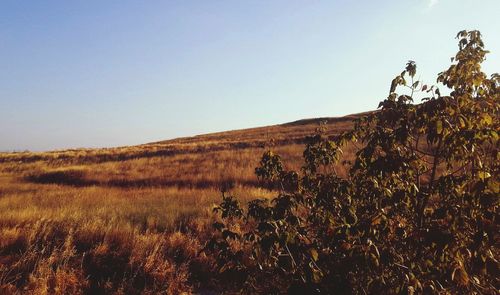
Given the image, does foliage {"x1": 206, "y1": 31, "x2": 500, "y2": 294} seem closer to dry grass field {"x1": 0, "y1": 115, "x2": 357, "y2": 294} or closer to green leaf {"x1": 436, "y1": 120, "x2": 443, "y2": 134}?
green leaf {"x1": 436, "y1": 120, "x2": 443, "y2": 134}

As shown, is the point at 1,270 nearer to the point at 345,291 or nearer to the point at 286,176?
the point at 286,176

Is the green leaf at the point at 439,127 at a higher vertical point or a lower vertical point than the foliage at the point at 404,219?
higher

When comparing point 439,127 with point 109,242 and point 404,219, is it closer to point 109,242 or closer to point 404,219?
point 404,219

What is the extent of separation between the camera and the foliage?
9.62 ft

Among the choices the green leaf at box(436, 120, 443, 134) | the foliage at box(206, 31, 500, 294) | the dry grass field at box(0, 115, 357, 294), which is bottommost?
the dry grass field at box(0, 115, 357, 294)

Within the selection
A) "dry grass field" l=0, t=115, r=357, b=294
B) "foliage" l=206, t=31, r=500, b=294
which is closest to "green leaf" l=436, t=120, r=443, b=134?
"foliage" l=206, t=31, r=500, b=294

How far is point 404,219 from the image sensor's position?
4.38 meters

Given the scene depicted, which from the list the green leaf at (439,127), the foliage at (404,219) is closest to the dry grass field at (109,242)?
the foliage at (404,219)

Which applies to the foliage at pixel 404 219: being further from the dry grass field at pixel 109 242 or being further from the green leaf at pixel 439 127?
the dry grass field at pixel 109 242

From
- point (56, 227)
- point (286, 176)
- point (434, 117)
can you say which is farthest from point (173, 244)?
point (434, 117)

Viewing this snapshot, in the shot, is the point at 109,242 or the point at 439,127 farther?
the point at 109,242

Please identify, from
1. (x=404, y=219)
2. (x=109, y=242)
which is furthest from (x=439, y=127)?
(x=109, y=242)

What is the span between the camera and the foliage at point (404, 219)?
293 centimetres

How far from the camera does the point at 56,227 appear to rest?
758 cm
